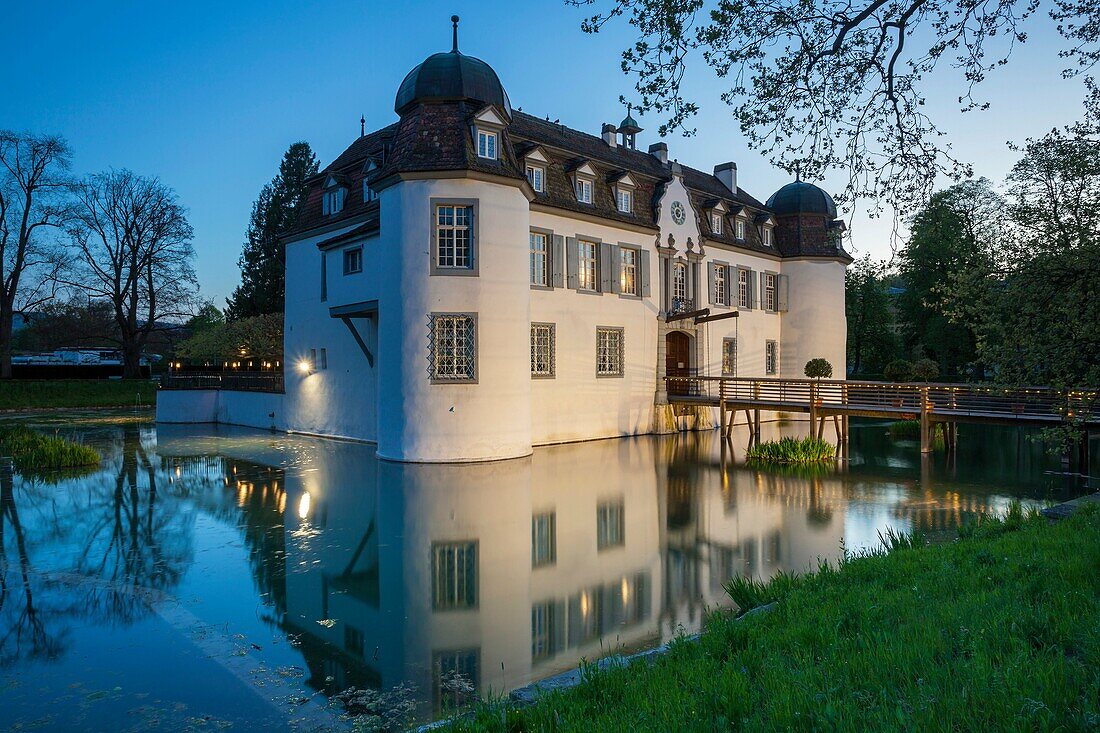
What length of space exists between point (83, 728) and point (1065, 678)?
17.8 ft

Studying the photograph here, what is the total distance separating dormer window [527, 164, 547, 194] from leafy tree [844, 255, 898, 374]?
29439 millimetres

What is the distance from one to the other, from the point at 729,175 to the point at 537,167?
14.1 metres

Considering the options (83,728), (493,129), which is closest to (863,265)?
(493,129)

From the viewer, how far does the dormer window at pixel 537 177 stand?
19.8 metres

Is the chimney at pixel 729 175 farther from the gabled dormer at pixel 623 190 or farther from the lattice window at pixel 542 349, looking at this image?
the lattice window at pixel 542 349

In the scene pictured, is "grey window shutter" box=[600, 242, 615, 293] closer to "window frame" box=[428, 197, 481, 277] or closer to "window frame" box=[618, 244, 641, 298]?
"window frame" box=[618, 244, 641, 298]

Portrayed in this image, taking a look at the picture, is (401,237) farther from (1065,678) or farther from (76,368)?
(76,368)

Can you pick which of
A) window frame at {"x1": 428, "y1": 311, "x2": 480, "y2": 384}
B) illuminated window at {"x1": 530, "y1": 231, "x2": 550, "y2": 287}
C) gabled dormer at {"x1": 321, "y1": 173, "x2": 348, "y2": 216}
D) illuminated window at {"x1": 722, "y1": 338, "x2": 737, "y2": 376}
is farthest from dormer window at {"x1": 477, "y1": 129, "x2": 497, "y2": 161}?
illuminated window at {"x1": 722, "y1": 338, "x2": 737, "y2": 376}

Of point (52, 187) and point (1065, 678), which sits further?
point (52, 187)

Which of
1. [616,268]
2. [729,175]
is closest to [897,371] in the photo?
[729,175]

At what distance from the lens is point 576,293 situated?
2072 centimetres

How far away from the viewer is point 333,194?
74.0 feet

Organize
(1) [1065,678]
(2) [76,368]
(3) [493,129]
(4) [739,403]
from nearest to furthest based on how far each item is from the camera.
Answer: (1) [1065,678] → (3) [493,129] → (4) [739,403] → (2) [76,368]

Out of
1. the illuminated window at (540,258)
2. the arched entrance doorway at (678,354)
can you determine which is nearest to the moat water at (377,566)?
the illuminated window at (540,258)
